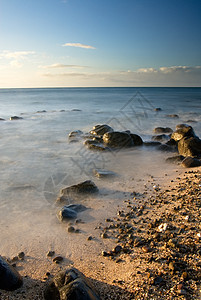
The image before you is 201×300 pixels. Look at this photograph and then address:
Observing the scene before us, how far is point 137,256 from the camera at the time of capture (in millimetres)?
2922

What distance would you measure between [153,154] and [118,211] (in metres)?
4.19

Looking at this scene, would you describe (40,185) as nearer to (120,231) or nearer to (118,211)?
(118,211)

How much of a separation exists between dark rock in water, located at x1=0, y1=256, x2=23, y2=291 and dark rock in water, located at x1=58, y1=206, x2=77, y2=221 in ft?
4.88

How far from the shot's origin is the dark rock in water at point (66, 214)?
13.1 ft

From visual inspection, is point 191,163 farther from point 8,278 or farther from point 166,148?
point 8,278

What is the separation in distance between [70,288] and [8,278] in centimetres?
78

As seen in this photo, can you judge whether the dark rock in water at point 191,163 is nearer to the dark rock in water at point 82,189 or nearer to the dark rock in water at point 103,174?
the dark rock in water at point 103,174

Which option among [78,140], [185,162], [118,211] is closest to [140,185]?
[118,211]

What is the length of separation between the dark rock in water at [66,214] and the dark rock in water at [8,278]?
1.49 meters

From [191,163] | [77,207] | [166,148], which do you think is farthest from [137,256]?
[166,148]

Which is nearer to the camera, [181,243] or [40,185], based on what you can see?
[181,243]

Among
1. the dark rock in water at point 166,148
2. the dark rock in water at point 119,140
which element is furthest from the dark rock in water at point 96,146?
the dark rock in water at point 166,148

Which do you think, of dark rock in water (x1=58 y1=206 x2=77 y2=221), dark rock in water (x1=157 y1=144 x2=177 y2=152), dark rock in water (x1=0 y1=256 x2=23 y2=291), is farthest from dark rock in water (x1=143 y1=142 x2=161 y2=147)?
dark rock in water (x1=0 y1=256 x2=23 y2=291)

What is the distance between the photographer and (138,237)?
3291 millimetres
